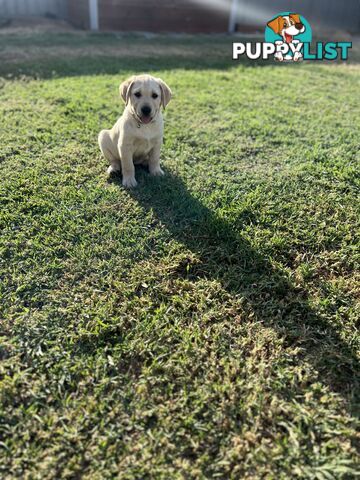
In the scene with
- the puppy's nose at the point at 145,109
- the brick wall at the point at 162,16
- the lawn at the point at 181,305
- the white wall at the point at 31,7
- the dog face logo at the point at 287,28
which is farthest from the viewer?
the white wall at the point at 31,7

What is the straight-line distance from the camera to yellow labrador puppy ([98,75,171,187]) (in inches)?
136

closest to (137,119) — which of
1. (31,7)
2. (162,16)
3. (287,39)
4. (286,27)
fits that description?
(287,39)

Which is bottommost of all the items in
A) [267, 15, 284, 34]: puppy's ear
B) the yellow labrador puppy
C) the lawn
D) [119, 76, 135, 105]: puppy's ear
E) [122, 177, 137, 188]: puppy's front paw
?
the lawn

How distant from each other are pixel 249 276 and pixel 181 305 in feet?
2.01

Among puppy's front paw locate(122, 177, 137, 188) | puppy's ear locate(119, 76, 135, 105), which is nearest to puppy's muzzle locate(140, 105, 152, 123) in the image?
puppy's ear locate(119, 76, 135, 105)

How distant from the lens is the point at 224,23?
1334cm

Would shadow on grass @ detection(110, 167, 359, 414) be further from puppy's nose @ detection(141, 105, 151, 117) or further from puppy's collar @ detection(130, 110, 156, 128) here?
puppy's nose @ detection(141, 105, 151, 117)

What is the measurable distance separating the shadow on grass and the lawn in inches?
0.5

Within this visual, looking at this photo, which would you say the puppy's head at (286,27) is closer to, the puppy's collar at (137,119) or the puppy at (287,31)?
the puppy at (287,31)

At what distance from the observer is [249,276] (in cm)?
295

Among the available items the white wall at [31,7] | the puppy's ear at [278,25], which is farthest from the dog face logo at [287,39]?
the white wall at [31,7]

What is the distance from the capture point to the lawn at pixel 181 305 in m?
1.96

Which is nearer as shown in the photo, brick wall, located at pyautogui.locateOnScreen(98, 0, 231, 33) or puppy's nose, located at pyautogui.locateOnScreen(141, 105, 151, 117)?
puppy's nose, located at pyautogui.locateOnScreen(141, 105, 151, 117)

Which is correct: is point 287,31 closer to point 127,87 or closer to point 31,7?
point 127,87
